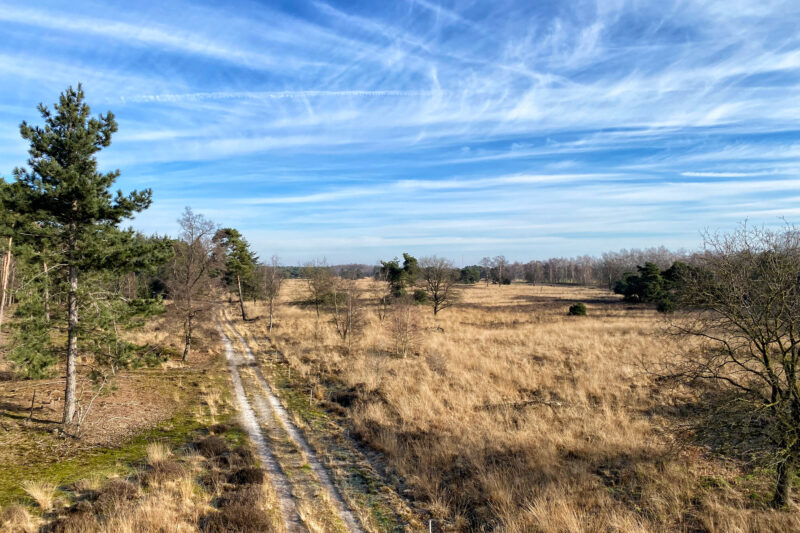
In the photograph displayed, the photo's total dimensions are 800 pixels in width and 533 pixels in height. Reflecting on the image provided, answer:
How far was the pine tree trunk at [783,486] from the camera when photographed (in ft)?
24.3

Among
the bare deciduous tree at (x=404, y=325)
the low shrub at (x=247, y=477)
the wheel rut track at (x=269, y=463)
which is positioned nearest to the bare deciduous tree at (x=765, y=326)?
the wheel rut track at (x=269, y=463)

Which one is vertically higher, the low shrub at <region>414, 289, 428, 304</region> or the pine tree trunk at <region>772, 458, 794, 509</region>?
the low shrub at <region>414, 289, 428, 304</region>

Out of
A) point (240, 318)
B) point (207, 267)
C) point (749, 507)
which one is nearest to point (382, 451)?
point (749, 507)

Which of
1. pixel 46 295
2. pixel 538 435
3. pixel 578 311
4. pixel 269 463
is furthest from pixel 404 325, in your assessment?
pixel 578 311

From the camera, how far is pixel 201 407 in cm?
1619

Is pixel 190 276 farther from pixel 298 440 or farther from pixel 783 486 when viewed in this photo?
pixel 783 486

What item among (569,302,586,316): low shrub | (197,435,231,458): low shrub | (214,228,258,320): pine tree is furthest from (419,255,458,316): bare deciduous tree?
(197,435,231,458): low shrub

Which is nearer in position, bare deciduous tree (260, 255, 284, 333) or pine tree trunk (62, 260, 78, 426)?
pine tree trunk (62, 260, 78, 426)

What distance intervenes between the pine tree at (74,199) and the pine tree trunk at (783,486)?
1695cm

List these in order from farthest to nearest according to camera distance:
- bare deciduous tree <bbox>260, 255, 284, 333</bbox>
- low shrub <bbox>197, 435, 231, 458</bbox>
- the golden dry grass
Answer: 1. bare deciduous tree <bbox>260, 255, 284, 333</bbox>
2. low shrub <bbox>197, 435, 231, 458</bbox>
3. the golden dry grass

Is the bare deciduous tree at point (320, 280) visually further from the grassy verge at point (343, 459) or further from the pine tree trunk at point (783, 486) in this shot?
the pine tree trunk at point (783, 486)

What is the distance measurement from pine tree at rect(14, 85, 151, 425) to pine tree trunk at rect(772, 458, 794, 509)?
17.0 meters

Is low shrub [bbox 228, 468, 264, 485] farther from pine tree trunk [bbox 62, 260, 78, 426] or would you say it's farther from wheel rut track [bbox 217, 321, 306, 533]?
pine tree trunk [bbox 62, 260, 78, 426]

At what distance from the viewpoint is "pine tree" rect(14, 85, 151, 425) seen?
35.2 ft
